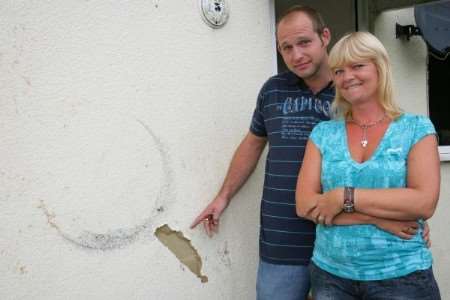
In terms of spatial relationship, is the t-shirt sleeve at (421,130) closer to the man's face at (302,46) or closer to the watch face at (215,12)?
the man's face at (302,46)

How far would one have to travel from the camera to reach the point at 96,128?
1732 mm

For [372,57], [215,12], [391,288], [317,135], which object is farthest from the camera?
[215,12]

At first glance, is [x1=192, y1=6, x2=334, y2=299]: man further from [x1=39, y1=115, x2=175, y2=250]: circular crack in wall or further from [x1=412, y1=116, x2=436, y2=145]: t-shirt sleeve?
[x1=412, y1=116, x2=436, y2=145]: t-shirt sleeve

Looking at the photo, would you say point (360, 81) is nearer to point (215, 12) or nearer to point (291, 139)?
point (291, 139)

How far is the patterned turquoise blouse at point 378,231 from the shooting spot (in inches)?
60.3

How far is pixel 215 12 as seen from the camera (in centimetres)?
214

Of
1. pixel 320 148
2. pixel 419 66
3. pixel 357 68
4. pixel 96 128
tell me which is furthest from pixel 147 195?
pixel 419 66

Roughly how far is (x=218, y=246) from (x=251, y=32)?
1.23 m

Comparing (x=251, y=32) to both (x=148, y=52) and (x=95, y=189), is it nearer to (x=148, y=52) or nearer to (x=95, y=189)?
(x=148, y=52)

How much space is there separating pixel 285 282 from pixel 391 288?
Result: 0.61m

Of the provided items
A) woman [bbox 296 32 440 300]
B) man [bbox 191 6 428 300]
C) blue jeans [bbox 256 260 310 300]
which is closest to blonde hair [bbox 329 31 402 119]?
woman [bbox 296 32 440 300]

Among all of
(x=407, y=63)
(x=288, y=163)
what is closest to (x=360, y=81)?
(x=288, y=163)

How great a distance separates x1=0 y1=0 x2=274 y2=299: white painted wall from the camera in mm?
1541

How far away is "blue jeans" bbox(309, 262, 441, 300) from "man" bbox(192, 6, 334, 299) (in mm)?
349
